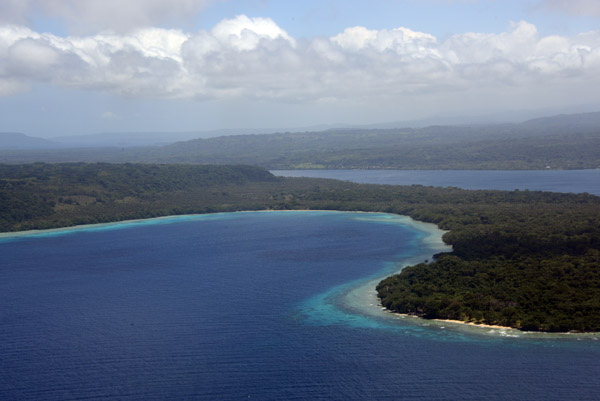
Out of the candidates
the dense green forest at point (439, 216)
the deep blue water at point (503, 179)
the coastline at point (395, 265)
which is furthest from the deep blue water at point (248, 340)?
the deep blue water at point (503, 179)

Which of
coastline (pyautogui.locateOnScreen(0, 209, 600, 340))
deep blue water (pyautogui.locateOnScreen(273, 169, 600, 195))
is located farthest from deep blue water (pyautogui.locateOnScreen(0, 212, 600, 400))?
deep blue water (pyautogui.locateOnScreen(273, 169, 600, 195))

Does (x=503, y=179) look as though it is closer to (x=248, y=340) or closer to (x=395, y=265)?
(x=395, y=265)

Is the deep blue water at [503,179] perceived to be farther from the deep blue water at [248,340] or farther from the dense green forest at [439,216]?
the deep blue water at [248,340]

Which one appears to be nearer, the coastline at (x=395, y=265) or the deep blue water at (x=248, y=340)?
the deep blue water at (x=248, y=340)

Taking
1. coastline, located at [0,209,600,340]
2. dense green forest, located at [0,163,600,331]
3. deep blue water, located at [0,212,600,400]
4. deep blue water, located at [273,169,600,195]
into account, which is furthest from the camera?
deep blue water, located at [273,169,600,195]

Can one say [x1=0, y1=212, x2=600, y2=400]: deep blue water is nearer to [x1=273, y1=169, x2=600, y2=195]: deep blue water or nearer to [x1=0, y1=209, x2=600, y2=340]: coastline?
[x1=0, y1=209, x2=600, y2=340]: coastline

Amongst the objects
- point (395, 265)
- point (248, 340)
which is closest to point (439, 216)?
point (395, 265)
